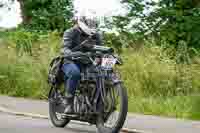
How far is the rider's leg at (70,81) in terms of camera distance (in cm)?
1080

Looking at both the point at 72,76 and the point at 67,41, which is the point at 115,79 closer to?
the point at 72,76

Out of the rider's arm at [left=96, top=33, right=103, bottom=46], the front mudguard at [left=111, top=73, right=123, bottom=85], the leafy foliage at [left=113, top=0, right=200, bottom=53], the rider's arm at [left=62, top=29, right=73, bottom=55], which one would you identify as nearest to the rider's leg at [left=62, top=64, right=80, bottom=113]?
the rider's arm at [left=62, top=29, right=73, bottom=55]

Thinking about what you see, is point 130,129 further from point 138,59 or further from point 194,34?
point 194,34

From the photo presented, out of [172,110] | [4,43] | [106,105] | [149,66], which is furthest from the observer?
[4,43]

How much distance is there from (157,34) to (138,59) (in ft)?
26.6

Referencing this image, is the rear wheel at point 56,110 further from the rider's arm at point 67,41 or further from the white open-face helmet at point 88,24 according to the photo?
the white open-face helmet at point 88,24

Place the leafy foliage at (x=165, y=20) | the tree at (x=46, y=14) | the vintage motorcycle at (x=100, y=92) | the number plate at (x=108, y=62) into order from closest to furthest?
1. the vintage motorcycle at (x=100, y=92)
2. the number plate at (x=108, y=62)
3. the leafy foliage at (x=165, y=20)
4. the tree at (x=46, y=14)

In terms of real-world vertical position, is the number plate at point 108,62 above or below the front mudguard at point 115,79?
above

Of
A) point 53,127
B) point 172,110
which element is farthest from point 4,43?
point 53,127

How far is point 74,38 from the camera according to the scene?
1114 centimetres

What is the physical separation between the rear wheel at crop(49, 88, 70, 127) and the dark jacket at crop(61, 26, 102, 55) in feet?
3.17

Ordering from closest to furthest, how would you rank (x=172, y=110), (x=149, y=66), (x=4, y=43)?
(x=172, y=110)
(x=149, y=66)
(x=4, y=43)

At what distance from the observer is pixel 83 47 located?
11102 mm

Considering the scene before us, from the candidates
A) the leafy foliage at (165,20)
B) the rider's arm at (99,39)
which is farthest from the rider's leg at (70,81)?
the leafy foliage at (165,20)
